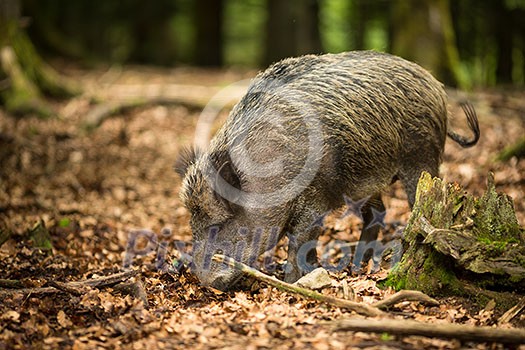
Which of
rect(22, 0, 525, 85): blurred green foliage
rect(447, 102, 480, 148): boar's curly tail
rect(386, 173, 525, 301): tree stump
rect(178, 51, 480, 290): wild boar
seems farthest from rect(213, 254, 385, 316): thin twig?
rect(22, 0, 525, 85): blurred green foliage

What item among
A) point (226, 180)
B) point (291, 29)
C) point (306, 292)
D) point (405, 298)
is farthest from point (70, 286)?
point (291, 29)

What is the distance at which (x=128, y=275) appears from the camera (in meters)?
5.31

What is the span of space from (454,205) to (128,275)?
2.86 meters

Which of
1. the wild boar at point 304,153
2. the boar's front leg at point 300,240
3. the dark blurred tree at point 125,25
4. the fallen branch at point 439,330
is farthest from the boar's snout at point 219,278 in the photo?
the dark blurred tree at point 125,25

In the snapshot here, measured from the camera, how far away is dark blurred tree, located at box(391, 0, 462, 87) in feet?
41.5

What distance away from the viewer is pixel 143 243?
7.25 meters

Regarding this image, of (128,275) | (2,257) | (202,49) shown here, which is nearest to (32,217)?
(2,257)

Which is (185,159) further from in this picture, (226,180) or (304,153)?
(304,153)

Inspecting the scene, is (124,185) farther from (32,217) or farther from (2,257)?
(2,257)

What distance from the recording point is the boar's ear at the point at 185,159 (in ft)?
19.0

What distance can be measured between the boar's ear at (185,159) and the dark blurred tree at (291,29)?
45.7ft

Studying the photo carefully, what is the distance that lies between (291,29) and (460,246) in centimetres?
1580

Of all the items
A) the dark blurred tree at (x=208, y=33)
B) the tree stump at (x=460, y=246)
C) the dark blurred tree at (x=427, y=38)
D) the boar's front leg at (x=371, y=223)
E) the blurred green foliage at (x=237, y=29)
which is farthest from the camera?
the dark blurred tree at (x=208, y=33)

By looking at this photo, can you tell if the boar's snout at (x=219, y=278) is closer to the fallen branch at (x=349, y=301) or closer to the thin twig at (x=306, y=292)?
the thin twig at (x=306, y=292)
